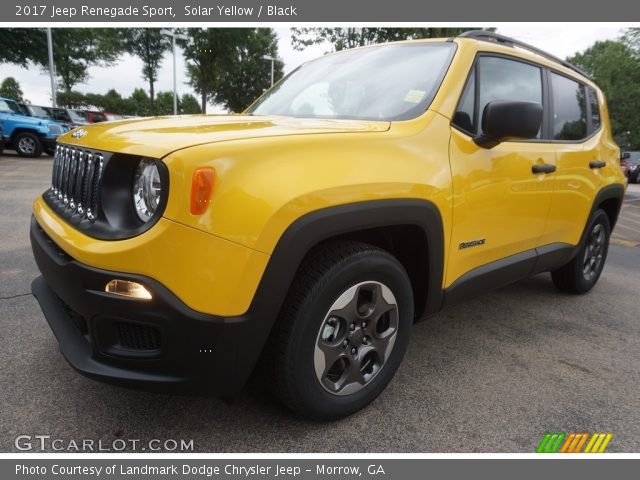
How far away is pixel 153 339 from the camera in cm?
162

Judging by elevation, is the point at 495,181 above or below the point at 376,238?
above

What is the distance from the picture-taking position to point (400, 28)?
19.0 metres

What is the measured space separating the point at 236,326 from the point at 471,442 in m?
1.16

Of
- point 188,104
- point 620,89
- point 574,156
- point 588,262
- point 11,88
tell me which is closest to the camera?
point 574,156

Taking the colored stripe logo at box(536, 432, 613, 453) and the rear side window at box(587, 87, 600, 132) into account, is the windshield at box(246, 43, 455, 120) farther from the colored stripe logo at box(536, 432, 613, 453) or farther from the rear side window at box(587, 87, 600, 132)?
the rear side window at box(587, 87, 600, 132)

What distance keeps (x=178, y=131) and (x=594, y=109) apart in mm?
3455

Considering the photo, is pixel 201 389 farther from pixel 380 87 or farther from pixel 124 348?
pixel 380 87

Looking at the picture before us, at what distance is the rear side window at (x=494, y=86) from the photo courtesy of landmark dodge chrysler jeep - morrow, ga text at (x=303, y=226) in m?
0.01

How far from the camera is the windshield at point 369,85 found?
7.67ft

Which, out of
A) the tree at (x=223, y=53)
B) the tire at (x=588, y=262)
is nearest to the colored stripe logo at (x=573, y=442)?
the tire at (x=588, y=262)

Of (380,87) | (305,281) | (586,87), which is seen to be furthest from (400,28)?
(305,281)

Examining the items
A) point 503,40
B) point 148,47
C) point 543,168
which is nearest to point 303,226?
point 543,168

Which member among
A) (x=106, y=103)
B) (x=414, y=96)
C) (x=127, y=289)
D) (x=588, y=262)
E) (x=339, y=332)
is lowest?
(x=588, y=262)

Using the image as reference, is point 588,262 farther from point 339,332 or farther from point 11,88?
point 11,88
